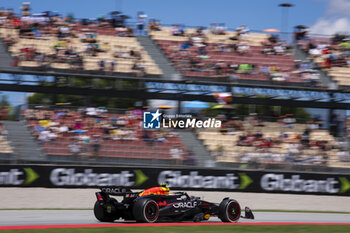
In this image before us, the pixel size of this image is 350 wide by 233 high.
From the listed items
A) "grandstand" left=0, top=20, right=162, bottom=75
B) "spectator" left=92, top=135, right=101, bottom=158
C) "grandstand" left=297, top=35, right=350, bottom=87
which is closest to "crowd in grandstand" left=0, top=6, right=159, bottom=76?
"grandstand" left=0, top=20, right=162, bottom=75

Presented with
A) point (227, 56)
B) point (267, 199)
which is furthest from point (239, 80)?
point (267, 199)

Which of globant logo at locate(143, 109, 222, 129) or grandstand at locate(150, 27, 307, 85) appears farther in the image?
grandstand at locate(150, 27, 307, 85)

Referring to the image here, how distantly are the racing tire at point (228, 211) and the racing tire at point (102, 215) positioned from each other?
2731 mm

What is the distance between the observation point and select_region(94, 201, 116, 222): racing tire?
1233cm

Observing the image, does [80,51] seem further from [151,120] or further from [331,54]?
[331,54]

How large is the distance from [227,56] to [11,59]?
1013 centimetres

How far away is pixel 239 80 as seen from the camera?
24.2m

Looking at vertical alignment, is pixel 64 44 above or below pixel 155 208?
above

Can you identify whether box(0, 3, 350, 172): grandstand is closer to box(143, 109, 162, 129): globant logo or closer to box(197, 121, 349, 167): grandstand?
box(197, 121, 349, 167): grandstand

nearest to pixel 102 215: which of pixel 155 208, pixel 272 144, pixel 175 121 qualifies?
pixel 155 208

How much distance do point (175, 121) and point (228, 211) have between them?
30.0 feet

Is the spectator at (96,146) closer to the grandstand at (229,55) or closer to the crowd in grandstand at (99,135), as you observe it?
the crowd in grandstand at (99,135)

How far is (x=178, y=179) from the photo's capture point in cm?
1941

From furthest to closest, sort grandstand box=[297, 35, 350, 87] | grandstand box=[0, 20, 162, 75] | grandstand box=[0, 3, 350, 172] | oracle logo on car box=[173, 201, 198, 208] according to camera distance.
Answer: grandstand box=[297, 35, 350, 87] → grandstand box=[0, 20, 162, 75] → grandstand box=[0, 3, 350, 172] → oracle logo on car box=[173, 201, 198, 208]
